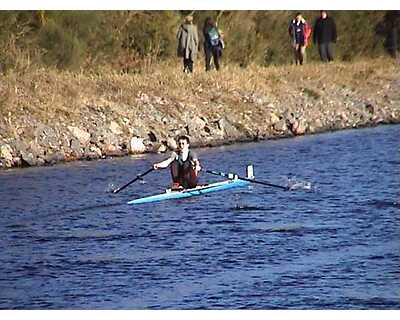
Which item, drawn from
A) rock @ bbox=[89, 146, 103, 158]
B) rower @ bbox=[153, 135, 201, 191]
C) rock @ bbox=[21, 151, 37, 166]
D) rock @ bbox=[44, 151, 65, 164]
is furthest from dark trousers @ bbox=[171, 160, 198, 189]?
rock @ bbox=[21, 151, 37, 166]

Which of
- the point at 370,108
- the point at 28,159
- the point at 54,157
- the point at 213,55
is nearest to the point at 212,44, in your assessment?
the point at 213,55

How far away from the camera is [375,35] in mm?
12875

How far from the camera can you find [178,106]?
13078 mm

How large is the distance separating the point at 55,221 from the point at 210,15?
1536 millimetres

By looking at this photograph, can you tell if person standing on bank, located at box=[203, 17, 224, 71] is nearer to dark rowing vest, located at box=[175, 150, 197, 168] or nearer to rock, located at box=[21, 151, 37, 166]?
dark rowing vest, located at box=[175, 150, 197, 168]

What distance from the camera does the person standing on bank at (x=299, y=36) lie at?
41.7 ft

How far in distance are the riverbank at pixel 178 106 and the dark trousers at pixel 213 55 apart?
8cm

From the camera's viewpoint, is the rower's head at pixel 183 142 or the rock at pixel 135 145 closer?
the rower's head at pixel 183 142

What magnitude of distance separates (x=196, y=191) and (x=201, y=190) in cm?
3

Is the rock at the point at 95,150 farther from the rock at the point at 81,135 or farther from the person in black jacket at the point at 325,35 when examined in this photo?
the person in black jacket at the point at 325,35

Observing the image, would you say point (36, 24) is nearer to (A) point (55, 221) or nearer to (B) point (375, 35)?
(A) point (55, 221)

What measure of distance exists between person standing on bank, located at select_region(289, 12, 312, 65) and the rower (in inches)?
35.6

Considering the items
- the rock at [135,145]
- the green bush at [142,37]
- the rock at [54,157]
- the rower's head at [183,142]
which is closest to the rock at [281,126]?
the green bush at [142,37]

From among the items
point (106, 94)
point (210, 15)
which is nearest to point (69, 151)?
point (106, 94)
